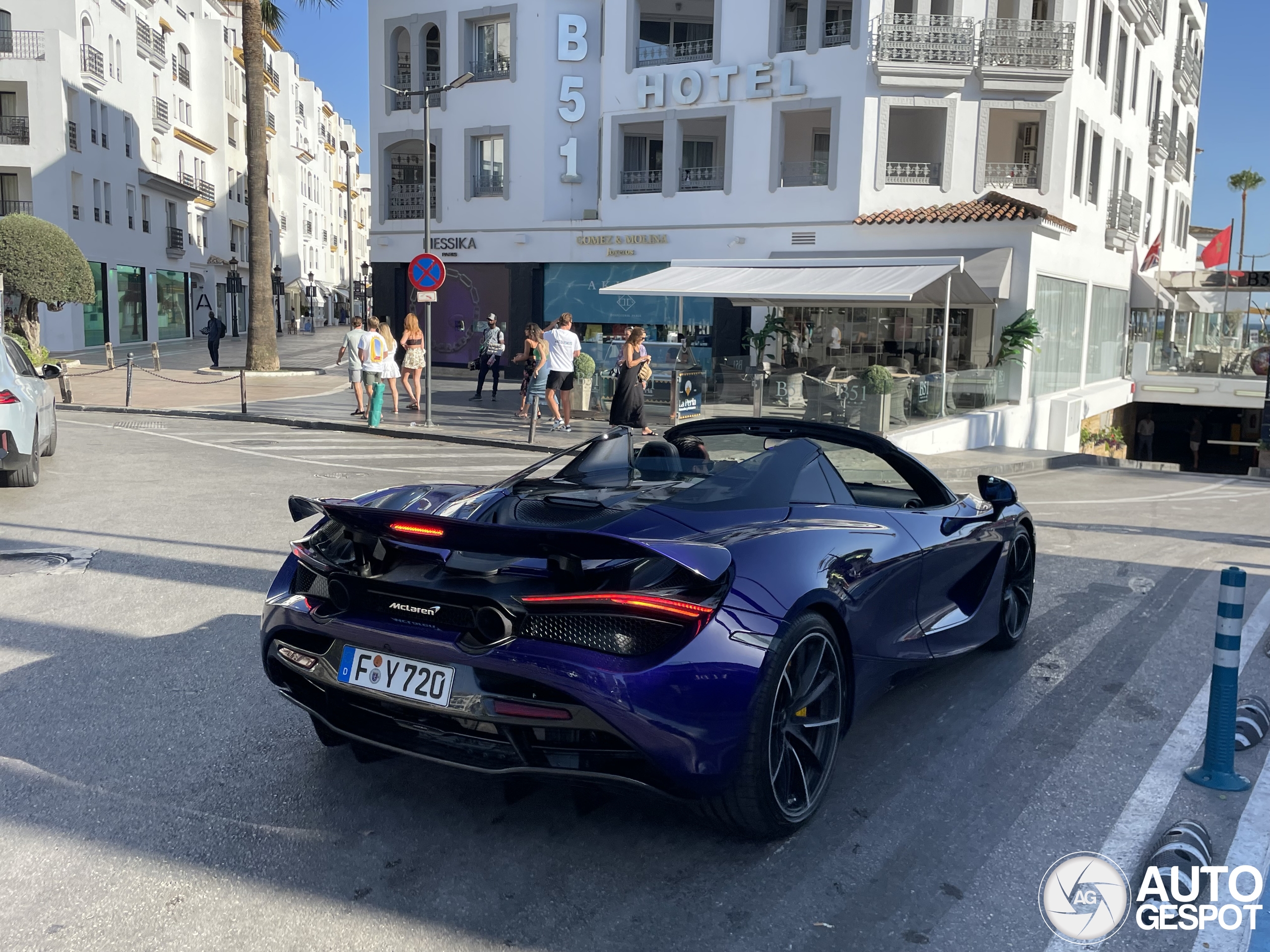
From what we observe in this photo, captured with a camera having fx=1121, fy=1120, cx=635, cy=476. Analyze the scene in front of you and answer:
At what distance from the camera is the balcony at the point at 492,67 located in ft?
101

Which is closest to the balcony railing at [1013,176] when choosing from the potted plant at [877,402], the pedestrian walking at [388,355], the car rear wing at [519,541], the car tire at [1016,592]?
the potted plant at [877,402]

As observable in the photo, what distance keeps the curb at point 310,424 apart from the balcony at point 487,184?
13.4 metres

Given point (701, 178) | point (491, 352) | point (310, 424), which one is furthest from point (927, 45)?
point (310, 424)

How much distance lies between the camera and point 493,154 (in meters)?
31.6

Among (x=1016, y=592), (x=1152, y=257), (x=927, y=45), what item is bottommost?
(x=1016, y=592)

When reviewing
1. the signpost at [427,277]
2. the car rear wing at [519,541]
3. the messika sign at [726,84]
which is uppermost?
the messika sign at [726,84]

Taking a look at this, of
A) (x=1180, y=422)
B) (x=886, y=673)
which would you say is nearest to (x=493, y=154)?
(x=1180, y=422)

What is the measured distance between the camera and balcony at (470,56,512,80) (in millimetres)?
30812

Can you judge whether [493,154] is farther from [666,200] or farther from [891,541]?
[891,541]

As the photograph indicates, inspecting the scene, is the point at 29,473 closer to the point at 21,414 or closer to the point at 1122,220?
the point at 21,414

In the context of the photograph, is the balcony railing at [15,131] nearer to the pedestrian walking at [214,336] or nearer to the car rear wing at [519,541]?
the pedestrian walking at [214,336]

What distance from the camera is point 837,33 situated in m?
26.3

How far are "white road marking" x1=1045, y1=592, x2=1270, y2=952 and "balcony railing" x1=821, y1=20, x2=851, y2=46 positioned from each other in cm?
2319

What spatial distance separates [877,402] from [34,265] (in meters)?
24.9
